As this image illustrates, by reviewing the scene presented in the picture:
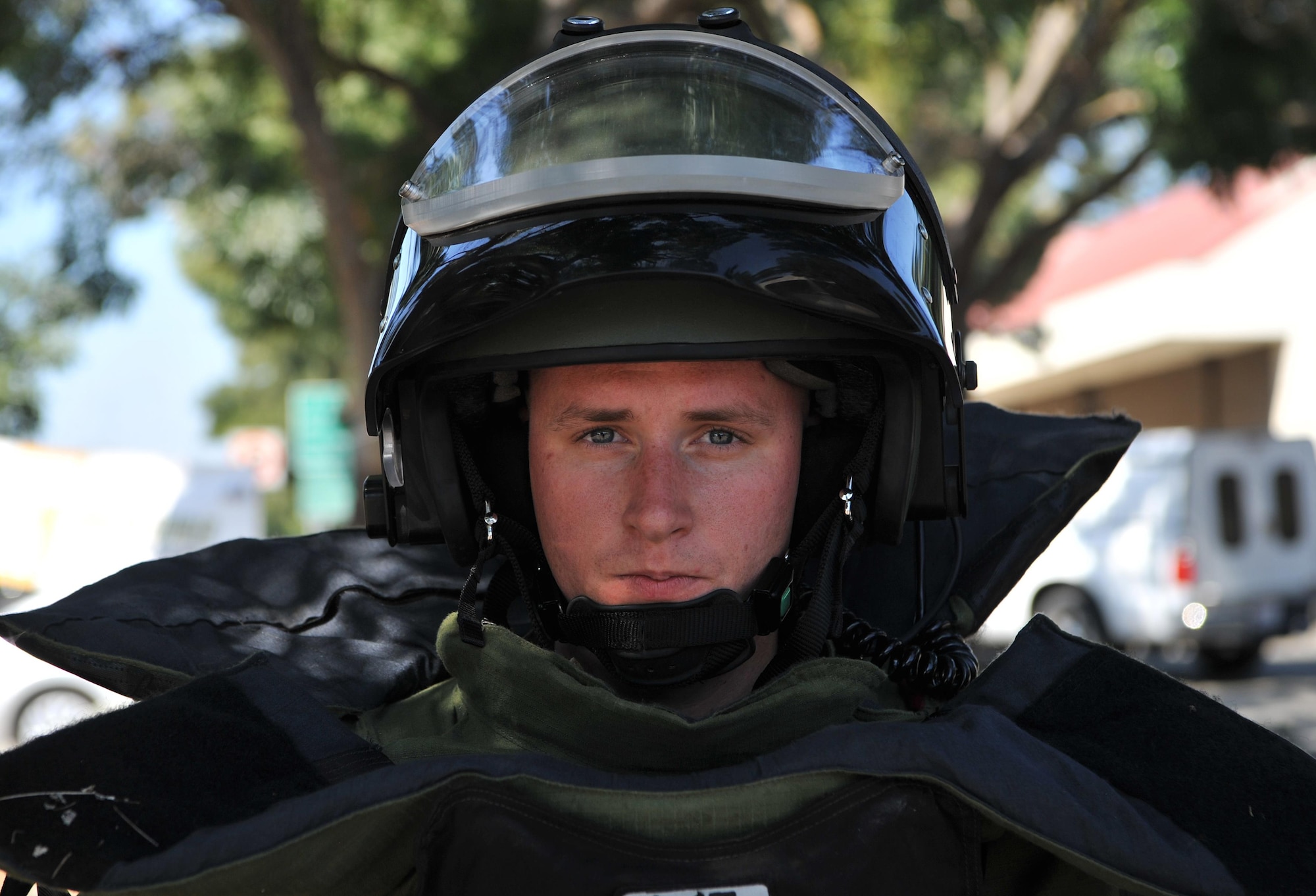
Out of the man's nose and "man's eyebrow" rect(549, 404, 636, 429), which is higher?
"man's eyebrow" rect(549, 404, 636, 429)

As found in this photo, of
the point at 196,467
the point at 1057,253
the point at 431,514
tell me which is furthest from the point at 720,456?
the point at 1057,253

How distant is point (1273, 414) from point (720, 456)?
18459mm

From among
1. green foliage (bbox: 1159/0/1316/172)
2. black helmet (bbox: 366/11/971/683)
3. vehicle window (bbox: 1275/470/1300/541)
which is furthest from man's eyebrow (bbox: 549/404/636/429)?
vehicle window (bbox: 1275/470/1300/541)

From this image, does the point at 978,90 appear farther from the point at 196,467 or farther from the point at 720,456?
the point at 720,456

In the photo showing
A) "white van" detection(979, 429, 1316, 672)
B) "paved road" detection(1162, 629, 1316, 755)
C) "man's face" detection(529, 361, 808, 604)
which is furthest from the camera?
"white van" detection(979, 429, 1316, 672)

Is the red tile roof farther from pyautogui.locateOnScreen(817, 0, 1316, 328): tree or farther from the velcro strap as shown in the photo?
the velcro strap

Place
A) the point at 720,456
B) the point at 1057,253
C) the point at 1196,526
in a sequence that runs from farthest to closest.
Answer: the point at 1057,253
the point at 1196,526
the point at 720,456

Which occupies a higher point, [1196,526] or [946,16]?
[946,16]

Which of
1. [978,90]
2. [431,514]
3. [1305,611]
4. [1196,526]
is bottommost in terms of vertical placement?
[1305,611]

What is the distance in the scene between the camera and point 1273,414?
60.2ft

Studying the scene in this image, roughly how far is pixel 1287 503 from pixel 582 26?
39.7ft

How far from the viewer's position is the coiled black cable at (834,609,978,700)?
74.8 inches

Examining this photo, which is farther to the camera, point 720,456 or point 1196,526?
point 1196,526

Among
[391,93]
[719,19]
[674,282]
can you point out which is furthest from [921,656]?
[391,93]
